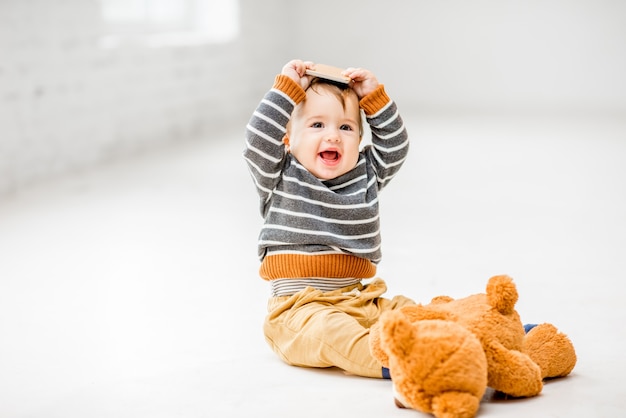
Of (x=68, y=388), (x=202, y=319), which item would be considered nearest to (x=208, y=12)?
(x=202, y=319)

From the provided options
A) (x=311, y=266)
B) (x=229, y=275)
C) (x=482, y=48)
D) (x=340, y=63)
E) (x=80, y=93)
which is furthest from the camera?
(x=340, y=63)

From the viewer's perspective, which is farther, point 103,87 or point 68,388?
point 103,87

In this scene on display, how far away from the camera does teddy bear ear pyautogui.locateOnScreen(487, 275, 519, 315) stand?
1.35m

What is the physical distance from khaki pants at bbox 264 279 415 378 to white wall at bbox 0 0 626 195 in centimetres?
223

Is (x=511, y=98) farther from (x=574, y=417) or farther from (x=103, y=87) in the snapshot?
(x=574, y=417)

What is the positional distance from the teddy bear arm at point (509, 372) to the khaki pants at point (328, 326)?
23cm

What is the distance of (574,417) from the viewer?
1272 mm

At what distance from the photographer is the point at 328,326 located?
5.00 feet

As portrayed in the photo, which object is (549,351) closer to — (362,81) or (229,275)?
(362,81)

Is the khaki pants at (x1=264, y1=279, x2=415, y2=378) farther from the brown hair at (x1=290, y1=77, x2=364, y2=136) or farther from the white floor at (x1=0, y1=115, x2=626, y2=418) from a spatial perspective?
the brown hair at (x1=290, y1=77, x2=364, y2=136)

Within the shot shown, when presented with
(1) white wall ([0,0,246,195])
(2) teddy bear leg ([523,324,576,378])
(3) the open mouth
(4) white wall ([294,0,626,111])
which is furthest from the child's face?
(4) white wall ([294,0,626,111])

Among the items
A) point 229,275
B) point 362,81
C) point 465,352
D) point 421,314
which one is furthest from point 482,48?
point 465,352

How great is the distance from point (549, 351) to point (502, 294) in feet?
0.52

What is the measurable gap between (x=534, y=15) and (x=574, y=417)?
4859mm
